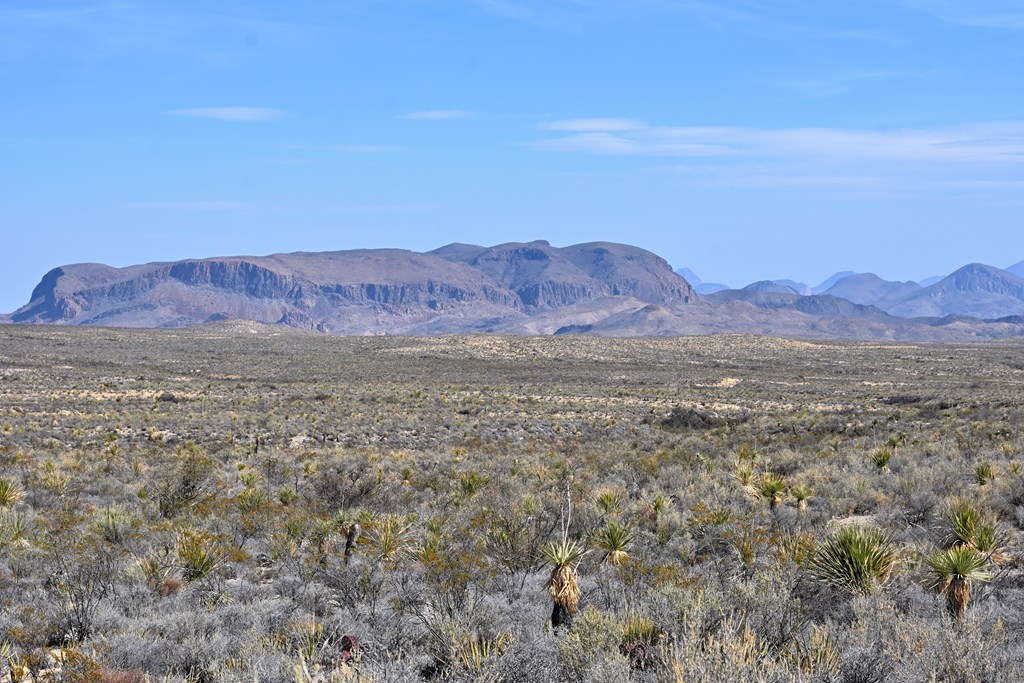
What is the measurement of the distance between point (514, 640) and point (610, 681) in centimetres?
141

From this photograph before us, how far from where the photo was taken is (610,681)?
566 centimetres

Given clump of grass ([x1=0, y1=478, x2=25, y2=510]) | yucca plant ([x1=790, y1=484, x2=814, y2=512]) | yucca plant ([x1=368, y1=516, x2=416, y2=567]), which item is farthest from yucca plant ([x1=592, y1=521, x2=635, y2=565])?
clump of grass ([x1=0, y1=478, x2=25, y2=510])

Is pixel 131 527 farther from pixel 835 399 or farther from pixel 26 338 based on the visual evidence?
pixel 26 338

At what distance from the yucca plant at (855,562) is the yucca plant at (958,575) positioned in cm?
55

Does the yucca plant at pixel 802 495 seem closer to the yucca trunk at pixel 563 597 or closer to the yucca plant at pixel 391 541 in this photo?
the yucca plant at pixel 391 541

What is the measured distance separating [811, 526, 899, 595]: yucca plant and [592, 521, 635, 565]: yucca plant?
2571mm

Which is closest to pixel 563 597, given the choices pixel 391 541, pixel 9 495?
pixel 391 541

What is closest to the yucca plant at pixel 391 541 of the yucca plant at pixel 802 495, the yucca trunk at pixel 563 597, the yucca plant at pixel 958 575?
the yucca trunk at pixel 563 597

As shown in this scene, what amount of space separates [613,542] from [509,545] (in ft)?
4.44

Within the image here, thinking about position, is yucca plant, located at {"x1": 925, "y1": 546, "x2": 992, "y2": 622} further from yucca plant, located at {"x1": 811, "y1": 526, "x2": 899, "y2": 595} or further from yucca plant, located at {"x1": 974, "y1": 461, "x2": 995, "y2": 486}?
yucca plant, located at {"x1": 974, "y1": 461, "x2": 995, "y2": 486}

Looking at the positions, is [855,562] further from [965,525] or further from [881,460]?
[881,460]

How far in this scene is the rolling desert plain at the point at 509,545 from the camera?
6.59m

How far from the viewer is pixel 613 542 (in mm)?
10812

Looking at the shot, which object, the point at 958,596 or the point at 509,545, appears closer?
the point at 958,596
